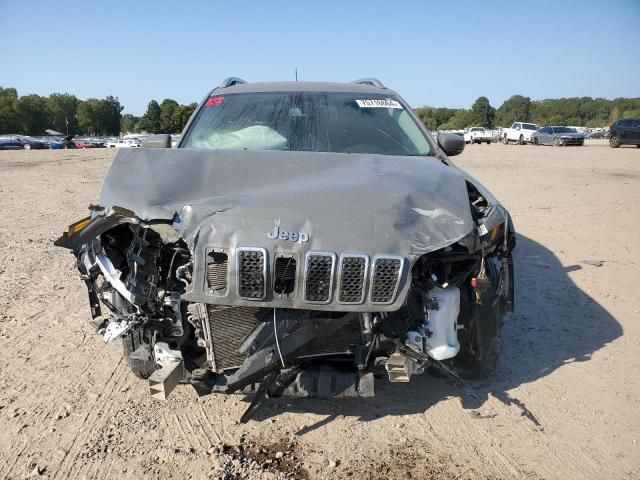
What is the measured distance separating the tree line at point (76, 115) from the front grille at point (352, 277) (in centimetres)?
7014

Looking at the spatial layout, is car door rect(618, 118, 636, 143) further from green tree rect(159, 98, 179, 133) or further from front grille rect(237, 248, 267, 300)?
green tree rect(159, 98, 179, 133)

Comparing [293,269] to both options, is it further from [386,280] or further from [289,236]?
[386,280]

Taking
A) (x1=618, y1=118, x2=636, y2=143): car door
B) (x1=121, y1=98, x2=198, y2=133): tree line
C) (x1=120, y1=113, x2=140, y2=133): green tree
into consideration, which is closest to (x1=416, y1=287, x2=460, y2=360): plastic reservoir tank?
(x1=618, y1=118, x2=636, y2=143): car door

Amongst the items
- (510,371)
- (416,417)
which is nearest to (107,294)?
(416,417)

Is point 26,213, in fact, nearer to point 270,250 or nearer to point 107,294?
point 107,294

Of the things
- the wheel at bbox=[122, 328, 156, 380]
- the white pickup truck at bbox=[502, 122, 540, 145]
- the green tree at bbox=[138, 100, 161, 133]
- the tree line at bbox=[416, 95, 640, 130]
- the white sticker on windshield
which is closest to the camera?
the wheel at bbox=[122, 328, 156, 380]

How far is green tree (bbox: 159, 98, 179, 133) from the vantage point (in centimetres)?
8525

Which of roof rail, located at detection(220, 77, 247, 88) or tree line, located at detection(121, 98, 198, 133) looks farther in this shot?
tree line, located at detection(121, 98, 198, 133)

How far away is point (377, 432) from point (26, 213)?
28.4 ft

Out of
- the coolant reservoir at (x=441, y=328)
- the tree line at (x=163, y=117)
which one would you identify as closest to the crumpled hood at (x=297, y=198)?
the coolant reservoir at (x=441, y=328)

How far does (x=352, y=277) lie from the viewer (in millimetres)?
2473

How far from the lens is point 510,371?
12.2 feet

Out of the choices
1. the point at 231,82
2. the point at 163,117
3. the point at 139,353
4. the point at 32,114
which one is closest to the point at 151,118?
the point at 163,117

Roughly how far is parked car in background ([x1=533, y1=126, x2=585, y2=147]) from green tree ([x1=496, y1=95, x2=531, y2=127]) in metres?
62.1
